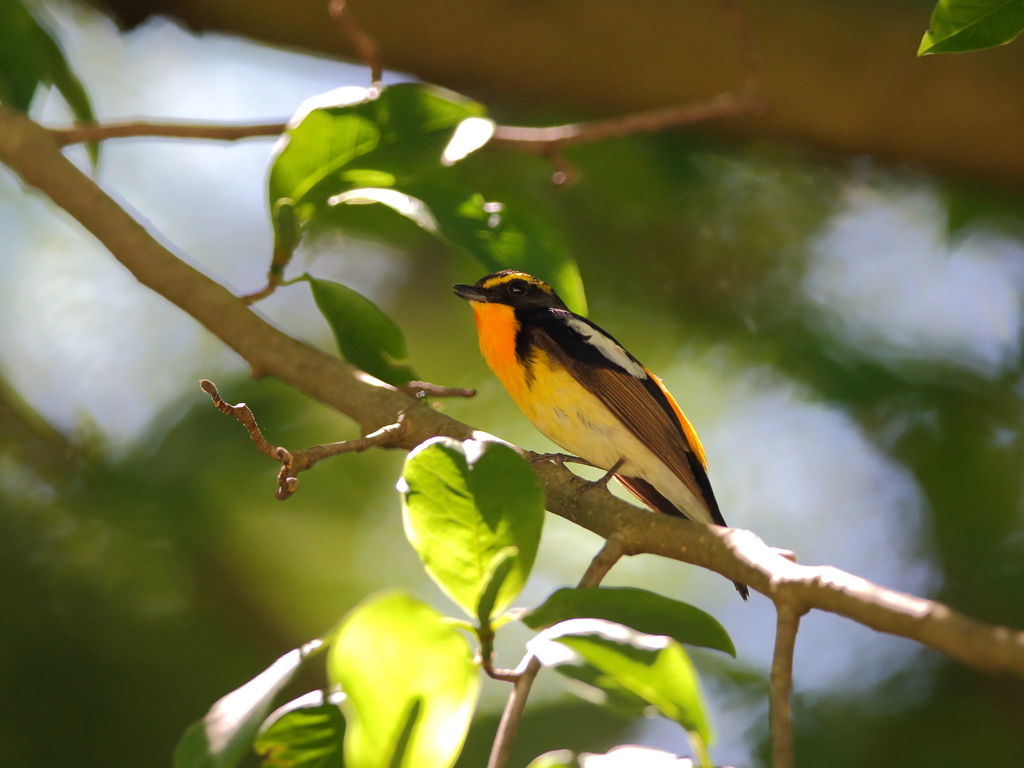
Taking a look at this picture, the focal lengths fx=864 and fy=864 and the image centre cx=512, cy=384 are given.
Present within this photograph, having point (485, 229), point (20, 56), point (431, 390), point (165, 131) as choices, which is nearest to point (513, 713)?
point (431, 390)

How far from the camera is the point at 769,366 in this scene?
3.45 metres

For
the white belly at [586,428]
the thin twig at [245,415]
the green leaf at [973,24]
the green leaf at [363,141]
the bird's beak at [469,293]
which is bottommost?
the thin twig at [245,415]

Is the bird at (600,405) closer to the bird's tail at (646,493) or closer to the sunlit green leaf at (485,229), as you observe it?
the bird's tail at (646,493)

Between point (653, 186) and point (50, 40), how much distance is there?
2.31 meters

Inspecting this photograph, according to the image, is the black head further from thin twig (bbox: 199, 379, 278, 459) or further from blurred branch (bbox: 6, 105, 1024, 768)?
thin twig (bbox: 199, 379, 278, 459)

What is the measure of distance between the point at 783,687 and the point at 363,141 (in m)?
1.46

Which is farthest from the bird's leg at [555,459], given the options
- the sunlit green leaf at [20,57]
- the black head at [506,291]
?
the sunlit green leaf at [20,57]

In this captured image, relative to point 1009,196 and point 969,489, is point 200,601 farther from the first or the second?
point 1009,196

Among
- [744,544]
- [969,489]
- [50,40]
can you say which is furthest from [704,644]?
[969,489]

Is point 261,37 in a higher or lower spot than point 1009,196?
lower

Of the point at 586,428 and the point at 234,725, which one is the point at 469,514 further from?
the point at 586,428

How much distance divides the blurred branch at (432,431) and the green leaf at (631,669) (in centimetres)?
27

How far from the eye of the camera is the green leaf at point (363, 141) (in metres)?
1.96

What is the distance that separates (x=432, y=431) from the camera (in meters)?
1.68
